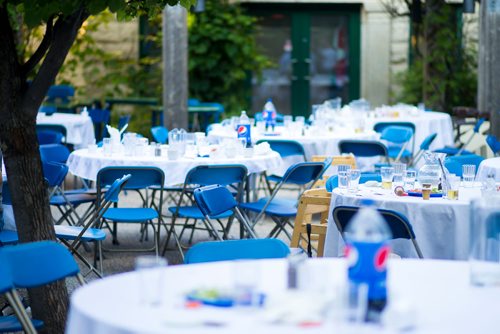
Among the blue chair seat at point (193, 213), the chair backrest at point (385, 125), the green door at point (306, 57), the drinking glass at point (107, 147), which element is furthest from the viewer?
the green door at point (306, 57)

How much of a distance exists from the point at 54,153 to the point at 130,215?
1738 mm

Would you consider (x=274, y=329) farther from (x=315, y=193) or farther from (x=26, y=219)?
(x=315, y=193)

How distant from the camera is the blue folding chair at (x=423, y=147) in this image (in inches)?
444

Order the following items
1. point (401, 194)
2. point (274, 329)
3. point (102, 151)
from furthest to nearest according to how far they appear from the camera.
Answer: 1. point (102, 151)
2. point (401, 194)
3. point (274, 329)

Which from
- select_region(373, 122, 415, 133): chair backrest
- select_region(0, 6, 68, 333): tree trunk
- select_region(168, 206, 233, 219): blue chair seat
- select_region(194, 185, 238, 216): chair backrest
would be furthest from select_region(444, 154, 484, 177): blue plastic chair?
select_region(373, 122, 415, 133): chair backrest

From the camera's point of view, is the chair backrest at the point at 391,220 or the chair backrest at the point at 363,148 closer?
the chair backrest at the point at 391,220

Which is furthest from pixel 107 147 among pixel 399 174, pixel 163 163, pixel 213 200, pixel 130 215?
pixel 399 174

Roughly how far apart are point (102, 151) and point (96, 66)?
9.10 m

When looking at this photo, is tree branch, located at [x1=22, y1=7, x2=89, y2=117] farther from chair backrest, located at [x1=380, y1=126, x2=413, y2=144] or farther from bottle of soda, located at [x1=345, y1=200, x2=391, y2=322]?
chair backrest, located at [x1=380, y1=126, x2=413, y2=144]

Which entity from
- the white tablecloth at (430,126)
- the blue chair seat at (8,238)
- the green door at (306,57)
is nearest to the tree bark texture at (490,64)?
the white tablecloth at (430,126)

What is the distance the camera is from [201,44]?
17562 mm

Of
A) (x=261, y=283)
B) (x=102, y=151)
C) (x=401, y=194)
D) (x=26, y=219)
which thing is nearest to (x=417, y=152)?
(x=102, y=151)

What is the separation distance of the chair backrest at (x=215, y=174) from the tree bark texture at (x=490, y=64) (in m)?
5.93

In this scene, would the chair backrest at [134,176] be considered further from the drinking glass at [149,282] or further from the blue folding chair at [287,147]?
the drinking glass at [149,282]
